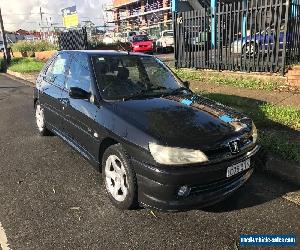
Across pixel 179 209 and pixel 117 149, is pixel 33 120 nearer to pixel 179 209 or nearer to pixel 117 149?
pixel 117 149

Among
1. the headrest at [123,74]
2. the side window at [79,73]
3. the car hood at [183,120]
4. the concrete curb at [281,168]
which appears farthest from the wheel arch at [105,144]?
the concrete curb at [281,168]

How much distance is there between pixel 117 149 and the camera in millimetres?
3674

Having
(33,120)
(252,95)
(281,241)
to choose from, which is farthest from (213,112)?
(33,120)

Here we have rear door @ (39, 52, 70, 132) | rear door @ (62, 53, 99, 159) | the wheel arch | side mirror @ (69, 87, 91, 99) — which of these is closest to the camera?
the wheel arch

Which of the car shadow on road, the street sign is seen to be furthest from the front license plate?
the street sign

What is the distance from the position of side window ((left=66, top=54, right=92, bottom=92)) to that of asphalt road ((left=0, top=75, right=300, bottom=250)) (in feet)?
3.96

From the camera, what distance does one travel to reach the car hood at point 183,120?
3367mm

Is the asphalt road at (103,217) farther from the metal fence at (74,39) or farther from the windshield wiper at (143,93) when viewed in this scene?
the metal fence at (74,39)

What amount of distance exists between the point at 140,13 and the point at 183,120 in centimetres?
6791

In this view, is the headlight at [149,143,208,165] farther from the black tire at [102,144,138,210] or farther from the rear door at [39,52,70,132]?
the rear door at [39,52,70,132]

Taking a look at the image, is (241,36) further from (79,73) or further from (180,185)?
(180,185)

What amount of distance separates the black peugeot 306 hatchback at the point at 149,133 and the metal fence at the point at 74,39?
16327mm

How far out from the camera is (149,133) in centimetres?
341

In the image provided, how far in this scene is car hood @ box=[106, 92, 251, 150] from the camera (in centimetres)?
337
